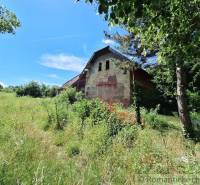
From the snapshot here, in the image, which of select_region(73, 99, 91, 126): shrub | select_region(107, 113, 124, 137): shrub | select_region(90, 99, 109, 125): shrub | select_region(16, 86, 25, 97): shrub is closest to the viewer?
select_region(107, 113, 124, 137): shrub

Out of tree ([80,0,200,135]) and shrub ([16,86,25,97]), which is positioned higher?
shrub ([16,86,25,97])

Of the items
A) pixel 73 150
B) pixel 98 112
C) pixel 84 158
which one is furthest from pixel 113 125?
pixel 84 158

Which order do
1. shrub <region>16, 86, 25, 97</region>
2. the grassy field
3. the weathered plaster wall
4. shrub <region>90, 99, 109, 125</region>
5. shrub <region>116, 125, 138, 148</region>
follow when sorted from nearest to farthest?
the grassy field, shrub <region>116, 125, 138, 148</region>, shrub <region>90, 99, 109, 125</region>, the weathered plaster wall, shrub <region>16, 86, 25, 97</region>

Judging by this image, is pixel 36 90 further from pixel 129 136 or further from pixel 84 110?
pixel 129 136

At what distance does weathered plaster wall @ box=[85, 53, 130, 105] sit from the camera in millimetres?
34750

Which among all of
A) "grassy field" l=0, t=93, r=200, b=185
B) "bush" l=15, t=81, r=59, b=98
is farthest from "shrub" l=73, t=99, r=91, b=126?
"bush" l=15, t=81, r=59, b=98

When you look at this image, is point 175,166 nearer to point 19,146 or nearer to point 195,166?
point 195,166

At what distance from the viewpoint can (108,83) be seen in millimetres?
36562

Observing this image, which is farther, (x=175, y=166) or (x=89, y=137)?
(x=89, y=137)

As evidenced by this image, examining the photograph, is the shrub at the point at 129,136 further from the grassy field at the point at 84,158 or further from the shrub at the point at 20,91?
the shrub at the point at 20,91

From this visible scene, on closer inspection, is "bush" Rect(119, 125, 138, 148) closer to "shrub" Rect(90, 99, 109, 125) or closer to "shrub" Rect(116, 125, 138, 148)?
"shrub" Rect(116, 125, 138, 148)

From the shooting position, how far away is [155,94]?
113 ft

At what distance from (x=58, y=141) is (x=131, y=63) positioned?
12.9 metres

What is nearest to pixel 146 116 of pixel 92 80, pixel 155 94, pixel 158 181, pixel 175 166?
pixel 175 166
